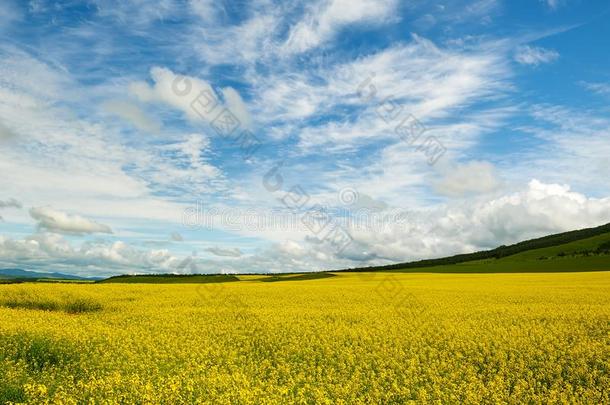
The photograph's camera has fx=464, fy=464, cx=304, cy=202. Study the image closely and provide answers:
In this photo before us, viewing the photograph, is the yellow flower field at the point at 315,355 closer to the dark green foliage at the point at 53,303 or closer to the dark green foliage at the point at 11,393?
the dark green foliage at the point at 11,393

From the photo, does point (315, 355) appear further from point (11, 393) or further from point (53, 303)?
point (53, 303)

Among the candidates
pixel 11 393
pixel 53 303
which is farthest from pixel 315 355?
pixel 53 303

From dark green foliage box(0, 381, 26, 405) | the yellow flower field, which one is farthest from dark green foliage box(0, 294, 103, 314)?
dark green foliage box(0, 381, 26, 405)

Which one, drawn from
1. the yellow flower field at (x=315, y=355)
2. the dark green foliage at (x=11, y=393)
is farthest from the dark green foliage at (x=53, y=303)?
the dark green foliage at (x=11, y=393)

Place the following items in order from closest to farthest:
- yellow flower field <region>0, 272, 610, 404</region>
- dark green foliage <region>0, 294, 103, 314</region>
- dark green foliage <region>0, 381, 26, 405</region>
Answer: yellow flower field <region>0, 272, 610, 404</region>, dark green foliage <region>0, 381, 26, 405</region>, dark green foliage <region>0, 294, 103, 314</region>

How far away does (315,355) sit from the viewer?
13164mm

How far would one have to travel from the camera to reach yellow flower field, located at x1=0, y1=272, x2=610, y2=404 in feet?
32.4

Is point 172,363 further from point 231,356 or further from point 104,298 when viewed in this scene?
point 104,298

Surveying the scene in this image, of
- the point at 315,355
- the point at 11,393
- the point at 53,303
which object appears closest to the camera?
the point at 11,393

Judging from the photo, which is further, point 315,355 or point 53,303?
point 53,303

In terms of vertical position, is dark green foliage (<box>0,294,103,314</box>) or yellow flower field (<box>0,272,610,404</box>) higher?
dark green foliage (<box>0,294,103,314</box>)

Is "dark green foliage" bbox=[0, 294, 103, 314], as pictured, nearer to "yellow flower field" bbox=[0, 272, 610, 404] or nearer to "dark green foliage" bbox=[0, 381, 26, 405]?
"yellow flower field" bbox=[0, 272, 610, 404]

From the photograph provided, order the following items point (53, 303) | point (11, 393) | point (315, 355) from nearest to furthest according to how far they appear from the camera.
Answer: point (11, 393), point (315, 355), point (53, 303)

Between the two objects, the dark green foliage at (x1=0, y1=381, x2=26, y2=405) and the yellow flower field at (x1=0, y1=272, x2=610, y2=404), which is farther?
the dark green foliage at (x1=0, y1=381, x2=26, y2=405)
